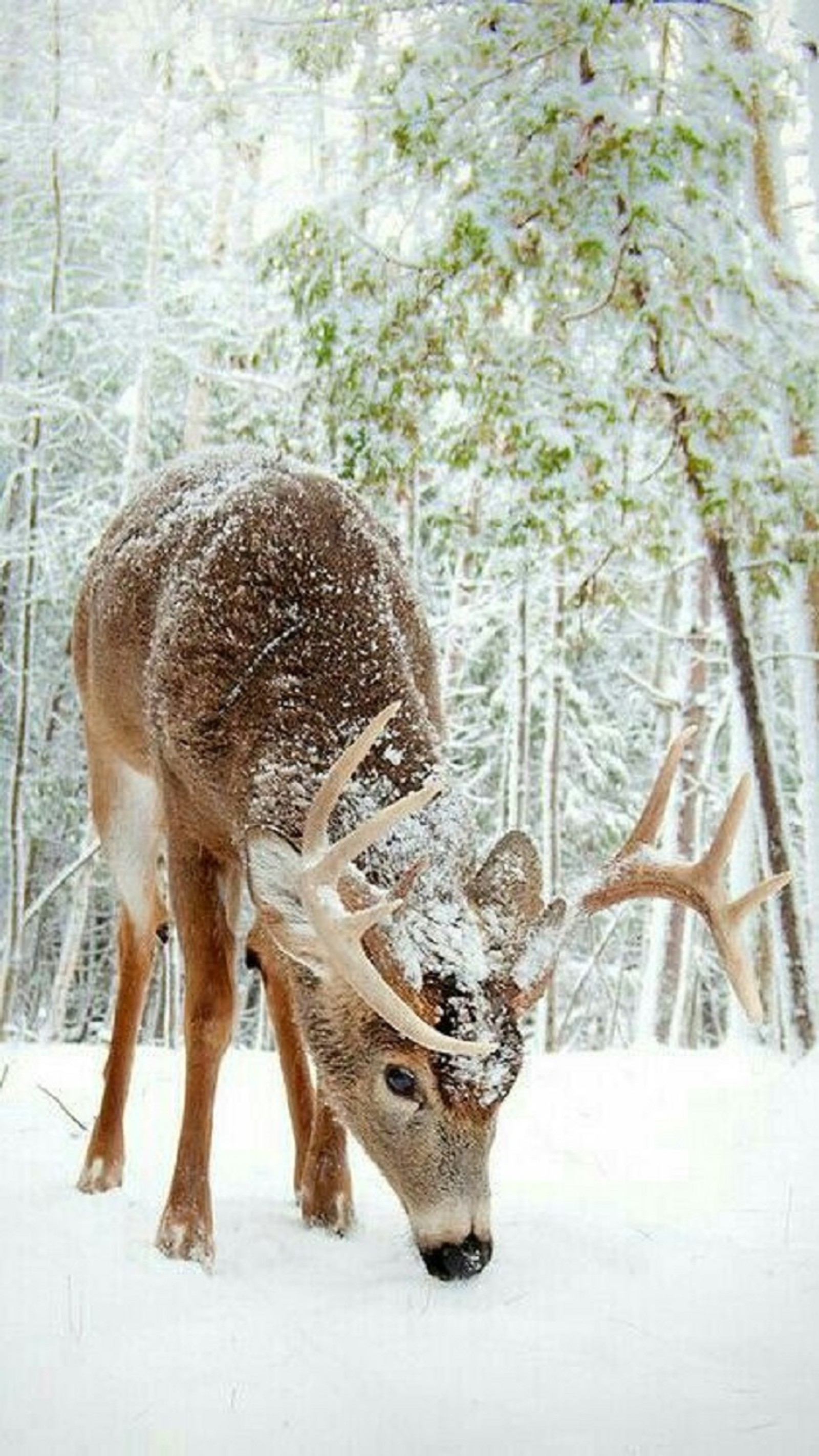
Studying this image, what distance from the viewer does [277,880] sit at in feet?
11.6

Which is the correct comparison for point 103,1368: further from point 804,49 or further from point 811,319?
point 811,319

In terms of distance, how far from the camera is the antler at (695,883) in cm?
379

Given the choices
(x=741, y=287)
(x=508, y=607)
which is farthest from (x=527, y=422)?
(x=508, y=607)

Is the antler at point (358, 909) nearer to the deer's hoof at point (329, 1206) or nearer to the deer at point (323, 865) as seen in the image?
the deer at point (323, 865)

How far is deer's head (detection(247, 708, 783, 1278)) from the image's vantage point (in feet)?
10.5

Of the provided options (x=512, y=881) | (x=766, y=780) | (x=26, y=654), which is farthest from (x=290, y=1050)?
(x=26, y=654)

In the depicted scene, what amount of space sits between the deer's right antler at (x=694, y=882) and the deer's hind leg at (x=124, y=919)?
1899 mm

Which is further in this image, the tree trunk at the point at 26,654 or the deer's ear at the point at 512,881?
the tree trunk at the point at 26,654

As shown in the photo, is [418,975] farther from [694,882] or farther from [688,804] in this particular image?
[688,804]

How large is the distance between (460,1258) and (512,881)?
95 cm

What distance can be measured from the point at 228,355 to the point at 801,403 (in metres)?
7.56

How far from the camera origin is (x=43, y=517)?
16016 mm

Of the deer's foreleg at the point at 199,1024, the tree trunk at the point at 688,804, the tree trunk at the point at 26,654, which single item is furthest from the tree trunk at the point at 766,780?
the tree trunk at the point at 26,654

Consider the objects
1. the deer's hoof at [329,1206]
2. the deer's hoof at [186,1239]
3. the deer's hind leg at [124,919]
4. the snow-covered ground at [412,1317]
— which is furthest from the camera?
the deer's hind leg at [124,919]
